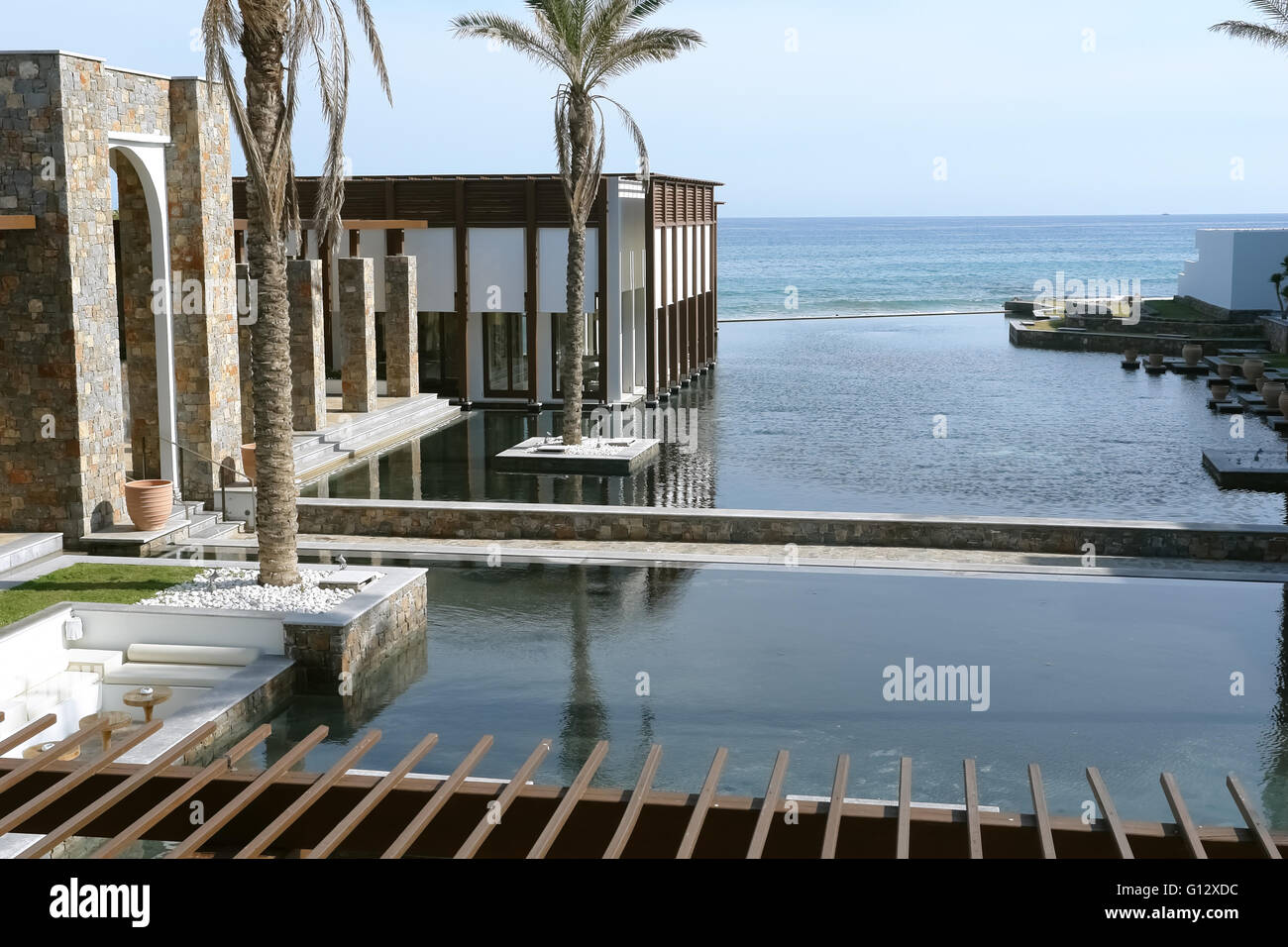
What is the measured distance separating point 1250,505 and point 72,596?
59.2 feet

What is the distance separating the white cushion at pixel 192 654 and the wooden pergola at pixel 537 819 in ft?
25.7

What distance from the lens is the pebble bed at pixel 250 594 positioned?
51.7 feet

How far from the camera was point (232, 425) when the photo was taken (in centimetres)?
2330

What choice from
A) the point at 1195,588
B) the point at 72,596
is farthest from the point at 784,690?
the point at 72,596

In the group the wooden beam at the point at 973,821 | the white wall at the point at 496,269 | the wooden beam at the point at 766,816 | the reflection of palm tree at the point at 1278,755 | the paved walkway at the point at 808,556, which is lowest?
the reflection of palm tree at the point at 1278,755

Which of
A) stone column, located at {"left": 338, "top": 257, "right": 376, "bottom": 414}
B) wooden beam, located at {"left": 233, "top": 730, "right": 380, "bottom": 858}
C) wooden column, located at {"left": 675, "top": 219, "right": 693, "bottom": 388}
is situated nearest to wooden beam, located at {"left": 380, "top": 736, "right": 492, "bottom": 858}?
wooden beam, located at {"left": 233, "top": 730, "right": 380, "bottom": 858}

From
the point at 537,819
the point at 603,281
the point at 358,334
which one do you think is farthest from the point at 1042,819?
the point at 603,281

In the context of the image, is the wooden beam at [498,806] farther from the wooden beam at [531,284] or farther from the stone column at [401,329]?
the wooden beam at [531,284]

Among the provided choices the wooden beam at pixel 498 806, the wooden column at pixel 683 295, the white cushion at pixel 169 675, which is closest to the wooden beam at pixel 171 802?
the wooden beam at pixel 498 806

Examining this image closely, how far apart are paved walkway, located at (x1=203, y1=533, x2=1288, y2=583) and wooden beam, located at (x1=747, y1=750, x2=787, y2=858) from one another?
12.9 m

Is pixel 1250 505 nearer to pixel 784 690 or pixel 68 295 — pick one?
pixel 784 690

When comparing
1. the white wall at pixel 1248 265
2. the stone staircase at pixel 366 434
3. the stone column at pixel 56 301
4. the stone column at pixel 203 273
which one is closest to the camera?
the stone column at pixel 56 301

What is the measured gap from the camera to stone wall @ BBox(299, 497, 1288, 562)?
1961cm
